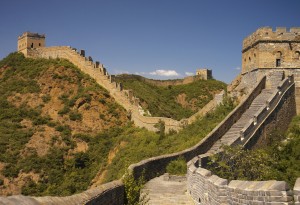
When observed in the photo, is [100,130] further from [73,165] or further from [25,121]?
[25,121]

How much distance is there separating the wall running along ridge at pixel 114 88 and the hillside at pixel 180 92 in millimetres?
6188

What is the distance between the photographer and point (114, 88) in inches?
1334

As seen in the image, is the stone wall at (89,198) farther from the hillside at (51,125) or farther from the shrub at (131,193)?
the hillside at (51,125)

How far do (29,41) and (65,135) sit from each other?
17.4m

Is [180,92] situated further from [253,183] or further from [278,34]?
[253,183]

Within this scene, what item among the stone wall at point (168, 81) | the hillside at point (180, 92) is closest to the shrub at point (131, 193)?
the hillside at point (180, 92)

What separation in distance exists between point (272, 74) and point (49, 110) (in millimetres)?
19410

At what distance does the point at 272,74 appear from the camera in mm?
21250

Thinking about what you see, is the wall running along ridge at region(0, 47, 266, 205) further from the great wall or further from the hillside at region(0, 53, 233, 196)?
the hillside at region(0, 53, 233, 196)

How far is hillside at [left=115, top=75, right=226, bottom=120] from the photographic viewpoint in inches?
1709

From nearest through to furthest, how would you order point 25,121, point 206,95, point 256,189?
point 256,189 → point 25,121 → point 206,95

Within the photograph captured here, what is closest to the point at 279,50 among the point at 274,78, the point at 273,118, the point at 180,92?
the point at 274,78

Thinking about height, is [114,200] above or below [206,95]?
below

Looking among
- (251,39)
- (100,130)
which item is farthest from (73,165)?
(251,39)
